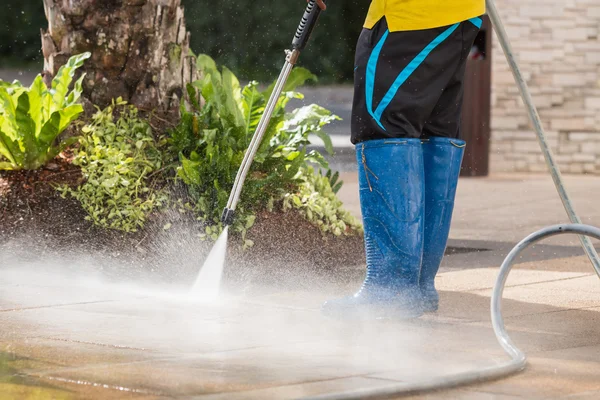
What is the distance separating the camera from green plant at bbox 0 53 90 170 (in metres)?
5.38

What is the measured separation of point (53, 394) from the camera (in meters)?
3.03

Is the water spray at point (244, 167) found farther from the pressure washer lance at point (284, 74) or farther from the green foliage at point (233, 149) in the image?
the green foliage at point (233, 149)

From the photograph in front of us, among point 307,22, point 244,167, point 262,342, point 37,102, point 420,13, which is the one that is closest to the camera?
point 262,342

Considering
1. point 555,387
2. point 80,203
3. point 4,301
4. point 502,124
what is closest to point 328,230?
point 80,203

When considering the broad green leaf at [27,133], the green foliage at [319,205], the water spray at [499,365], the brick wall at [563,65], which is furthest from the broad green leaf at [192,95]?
the brick wall at [563,65]

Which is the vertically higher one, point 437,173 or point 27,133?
point 27,133

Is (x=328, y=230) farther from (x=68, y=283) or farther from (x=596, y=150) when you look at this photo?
(x=596, y=150)

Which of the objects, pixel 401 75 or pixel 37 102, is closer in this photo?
pixel 401 75

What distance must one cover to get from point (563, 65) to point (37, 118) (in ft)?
20.6

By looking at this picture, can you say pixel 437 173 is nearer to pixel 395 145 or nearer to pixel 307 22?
pixel 395 145

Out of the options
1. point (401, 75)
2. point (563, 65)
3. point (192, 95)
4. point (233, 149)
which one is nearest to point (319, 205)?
point (233, 149)

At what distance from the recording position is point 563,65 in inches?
417

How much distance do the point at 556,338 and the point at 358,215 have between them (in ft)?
12.4

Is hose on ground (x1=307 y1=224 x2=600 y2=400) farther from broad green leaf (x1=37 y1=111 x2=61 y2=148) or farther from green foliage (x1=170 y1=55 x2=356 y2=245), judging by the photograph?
broad green leaf (x1=37 y1=111 x2=61 y2=148)
